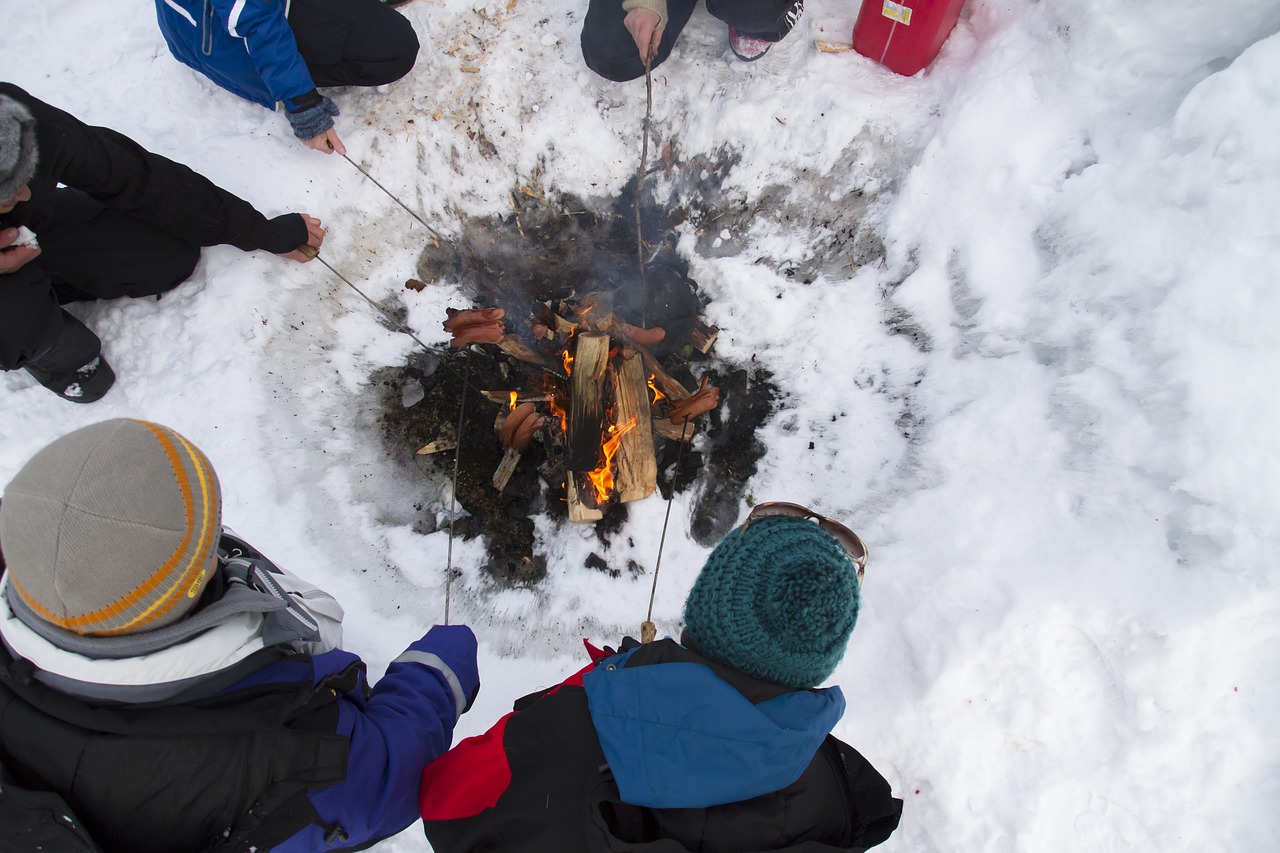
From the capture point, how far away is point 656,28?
346 cm

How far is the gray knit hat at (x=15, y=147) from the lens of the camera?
223cm

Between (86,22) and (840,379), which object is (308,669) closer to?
(840,379)

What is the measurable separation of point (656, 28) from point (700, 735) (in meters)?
3.57

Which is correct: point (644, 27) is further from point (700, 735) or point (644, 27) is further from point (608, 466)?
point (700, 735)

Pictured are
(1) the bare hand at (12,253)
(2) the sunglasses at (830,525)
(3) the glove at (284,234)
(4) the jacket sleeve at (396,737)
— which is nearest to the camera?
(4) the jacket sleeve at (396,737)

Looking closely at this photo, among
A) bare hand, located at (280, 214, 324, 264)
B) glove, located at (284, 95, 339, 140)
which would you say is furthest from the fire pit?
glove, located at (284, 95, 339, 140)

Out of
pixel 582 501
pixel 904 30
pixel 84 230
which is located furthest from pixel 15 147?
pixel 904 30

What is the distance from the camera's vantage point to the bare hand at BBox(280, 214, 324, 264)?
356 centimetres

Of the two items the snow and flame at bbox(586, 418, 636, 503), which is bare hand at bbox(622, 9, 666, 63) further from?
flame at bbox(586, 418, 636, 503)

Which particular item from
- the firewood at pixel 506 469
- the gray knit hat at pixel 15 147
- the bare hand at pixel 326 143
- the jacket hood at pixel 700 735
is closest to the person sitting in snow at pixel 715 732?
the jacket hood at pixel 700 735

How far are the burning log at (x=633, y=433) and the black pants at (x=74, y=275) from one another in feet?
8.26

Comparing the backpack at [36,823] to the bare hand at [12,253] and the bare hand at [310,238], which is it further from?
the bare hand at [310,238]

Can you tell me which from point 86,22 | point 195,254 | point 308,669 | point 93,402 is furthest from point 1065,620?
point 86,22

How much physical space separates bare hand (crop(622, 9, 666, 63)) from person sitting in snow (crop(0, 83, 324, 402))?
7.00ft
